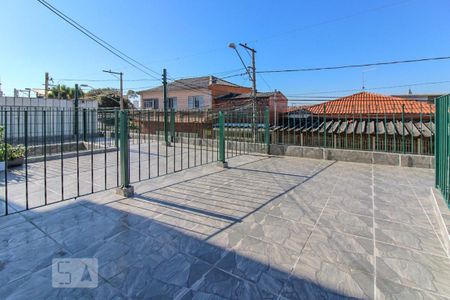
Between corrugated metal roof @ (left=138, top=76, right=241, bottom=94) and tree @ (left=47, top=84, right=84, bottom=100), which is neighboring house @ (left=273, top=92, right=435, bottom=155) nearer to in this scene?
corrugated metal roof @ (left=138, top=76, right=241, bottom=94)

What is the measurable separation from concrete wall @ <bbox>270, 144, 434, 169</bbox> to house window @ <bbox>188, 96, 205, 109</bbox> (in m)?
17.1

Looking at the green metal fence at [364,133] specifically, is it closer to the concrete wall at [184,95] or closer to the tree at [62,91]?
the concrete wall at [184,95]

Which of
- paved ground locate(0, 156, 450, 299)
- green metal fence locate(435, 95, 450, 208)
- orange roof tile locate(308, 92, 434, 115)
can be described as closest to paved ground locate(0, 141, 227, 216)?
paved ground locate(0, 156, 450, 299)

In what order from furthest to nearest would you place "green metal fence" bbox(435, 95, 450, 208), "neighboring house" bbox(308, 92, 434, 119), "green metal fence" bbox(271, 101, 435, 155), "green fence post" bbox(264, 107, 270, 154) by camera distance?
1. "green fence post" bbox(264, 107, 270, 154)
2. "neighboring house" bbox(308, 92, 434, 119)
3. "green metal fence" bbox(271, 101, 435, 155)
4. "green metal fence" bbox(435, 95, 450, 208)

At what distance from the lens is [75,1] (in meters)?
8.48

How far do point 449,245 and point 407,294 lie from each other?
0.88 metres

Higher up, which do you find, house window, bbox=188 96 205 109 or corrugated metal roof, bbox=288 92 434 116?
house window, bbox=188 96 205 109

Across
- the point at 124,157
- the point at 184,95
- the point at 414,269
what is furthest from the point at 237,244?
the point at 184,95

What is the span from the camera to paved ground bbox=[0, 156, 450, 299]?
1.72 metres

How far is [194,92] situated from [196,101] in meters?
0.89

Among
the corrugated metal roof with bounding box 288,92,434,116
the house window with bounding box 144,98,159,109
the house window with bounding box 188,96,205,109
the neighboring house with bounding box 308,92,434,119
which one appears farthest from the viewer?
the house window with bounding box 144,98,159,109

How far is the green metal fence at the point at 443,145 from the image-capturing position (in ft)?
9.21

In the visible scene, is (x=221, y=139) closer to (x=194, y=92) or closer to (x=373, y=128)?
(x=373, y=128)

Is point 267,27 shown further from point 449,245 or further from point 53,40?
point 449,245
